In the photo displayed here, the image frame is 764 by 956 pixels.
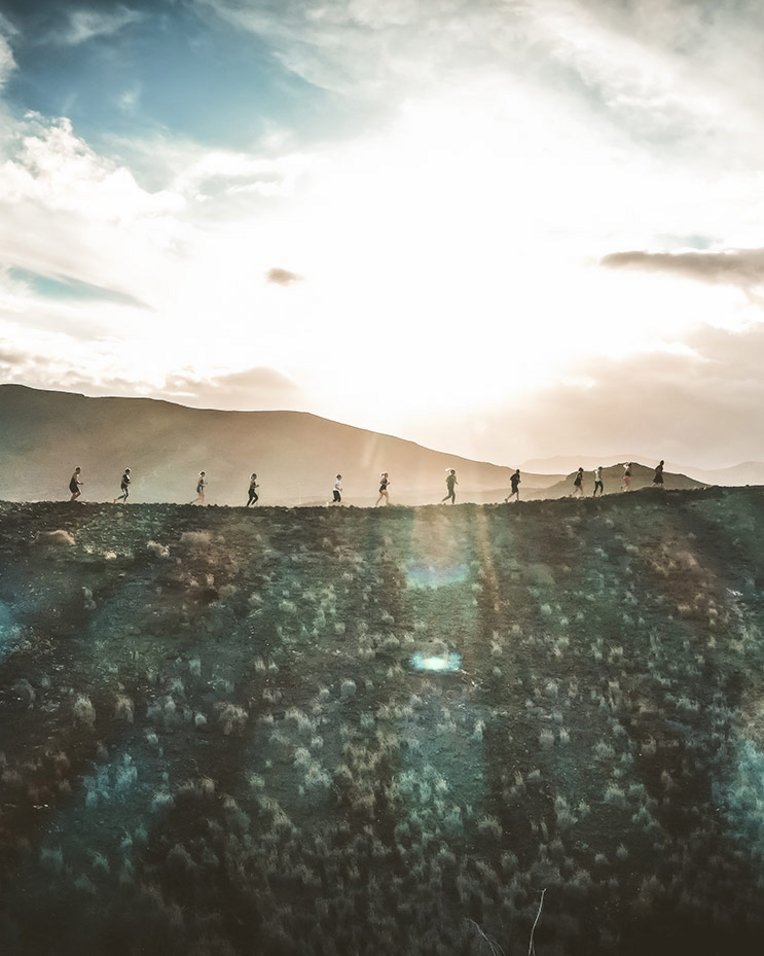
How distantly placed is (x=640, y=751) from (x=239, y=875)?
11.7 meters

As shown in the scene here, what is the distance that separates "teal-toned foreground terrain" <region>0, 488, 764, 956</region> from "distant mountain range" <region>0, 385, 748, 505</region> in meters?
116

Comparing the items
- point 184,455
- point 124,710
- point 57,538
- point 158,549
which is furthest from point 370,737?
point 184,455

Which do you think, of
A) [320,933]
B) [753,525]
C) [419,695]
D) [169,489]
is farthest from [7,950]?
[169,489]

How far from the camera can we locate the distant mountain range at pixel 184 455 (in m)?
153

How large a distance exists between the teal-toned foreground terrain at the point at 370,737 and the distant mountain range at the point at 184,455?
115951mm

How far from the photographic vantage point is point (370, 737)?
19.9 m

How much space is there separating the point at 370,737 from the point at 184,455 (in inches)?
6362

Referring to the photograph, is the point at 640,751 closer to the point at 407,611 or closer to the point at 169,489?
the point at 407,611

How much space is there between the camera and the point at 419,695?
21984mm

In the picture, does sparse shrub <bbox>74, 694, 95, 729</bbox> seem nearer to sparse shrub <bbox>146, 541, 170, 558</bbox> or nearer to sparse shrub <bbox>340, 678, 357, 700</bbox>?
sparse shrub <bbox>340, 678, 357, 700</bbox>

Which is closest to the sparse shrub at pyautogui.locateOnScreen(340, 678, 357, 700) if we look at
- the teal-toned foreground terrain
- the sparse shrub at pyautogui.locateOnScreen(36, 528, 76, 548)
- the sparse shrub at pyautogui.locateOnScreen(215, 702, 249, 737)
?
the teal-toned foreground terrain

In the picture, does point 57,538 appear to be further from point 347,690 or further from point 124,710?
point 347,690

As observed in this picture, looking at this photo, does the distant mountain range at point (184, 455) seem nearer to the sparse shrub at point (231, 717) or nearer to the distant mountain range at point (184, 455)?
the distant mountain range at point (184, 455)

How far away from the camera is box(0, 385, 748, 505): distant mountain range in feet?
501
